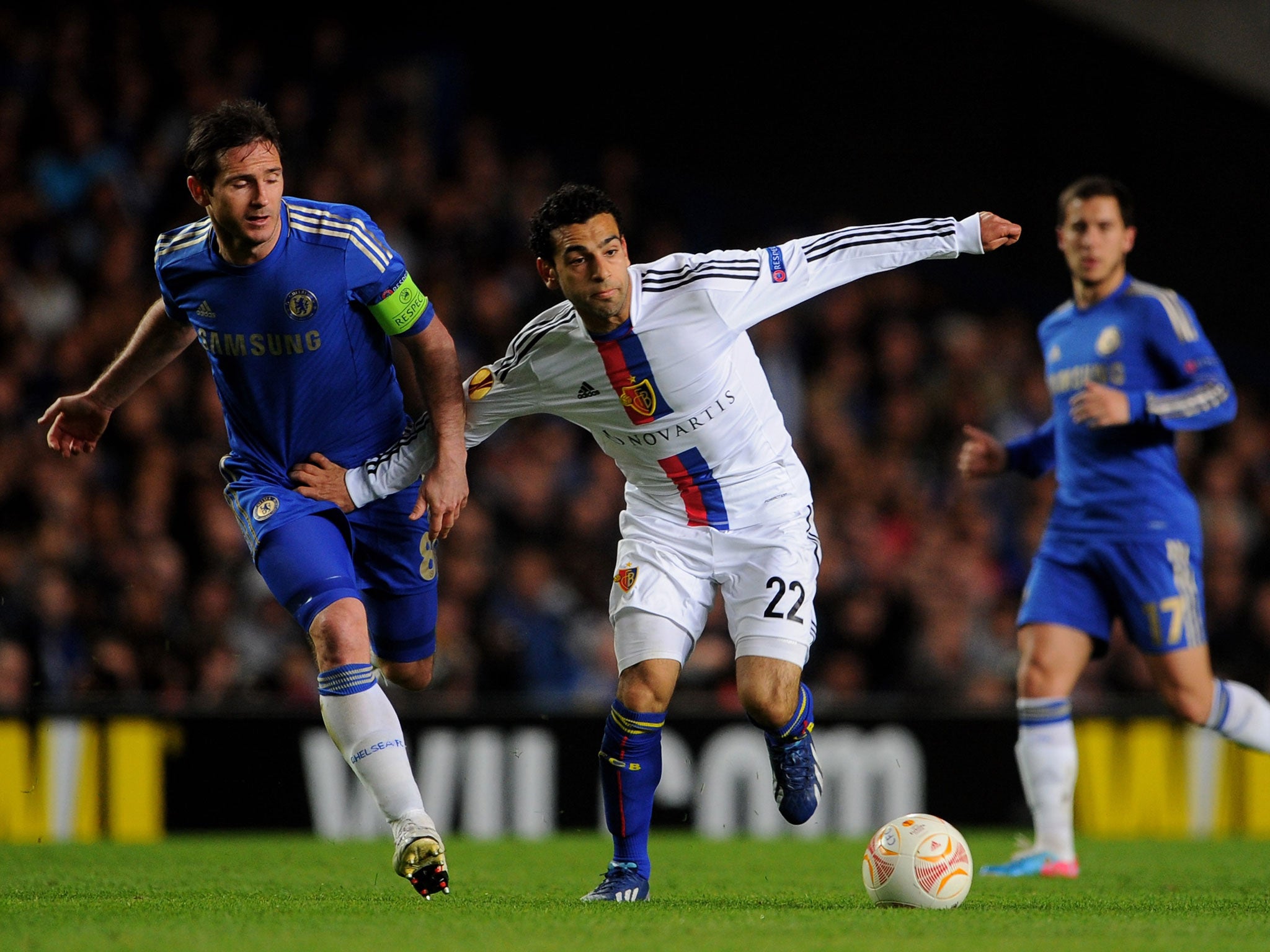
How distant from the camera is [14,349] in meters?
10.6

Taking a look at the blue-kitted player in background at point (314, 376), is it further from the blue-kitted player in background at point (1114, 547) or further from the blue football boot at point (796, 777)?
the blue-kitted player in background at point (1114, 547)

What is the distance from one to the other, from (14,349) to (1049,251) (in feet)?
28.6

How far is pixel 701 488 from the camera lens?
562cm

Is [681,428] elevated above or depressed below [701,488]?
above

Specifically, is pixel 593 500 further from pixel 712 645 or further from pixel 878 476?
pixel 878 476

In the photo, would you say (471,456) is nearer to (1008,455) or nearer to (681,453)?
(1008,455)

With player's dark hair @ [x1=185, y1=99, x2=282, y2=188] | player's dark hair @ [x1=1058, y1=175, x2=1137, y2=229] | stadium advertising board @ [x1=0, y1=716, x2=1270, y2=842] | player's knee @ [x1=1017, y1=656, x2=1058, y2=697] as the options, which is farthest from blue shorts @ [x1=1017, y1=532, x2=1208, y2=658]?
player's dark hair @ [x1=185, y1=99, x2=282, y2=188]

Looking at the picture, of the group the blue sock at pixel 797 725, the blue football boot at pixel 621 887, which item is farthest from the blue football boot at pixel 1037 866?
the blue football boot at pixel 621 887

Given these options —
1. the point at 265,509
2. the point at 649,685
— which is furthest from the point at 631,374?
the point at 265,509

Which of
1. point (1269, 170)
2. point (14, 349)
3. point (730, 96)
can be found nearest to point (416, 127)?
point (730, 96)

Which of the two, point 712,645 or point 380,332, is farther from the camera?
point 712,645

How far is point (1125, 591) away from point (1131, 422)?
0.71m

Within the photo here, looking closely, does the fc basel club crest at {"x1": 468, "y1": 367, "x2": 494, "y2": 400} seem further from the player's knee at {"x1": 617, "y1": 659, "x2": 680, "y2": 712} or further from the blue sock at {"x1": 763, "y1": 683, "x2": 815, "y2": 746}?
the blue sock at {"x1": 763, "y1": 683, "x2": 815, "y2": 746}

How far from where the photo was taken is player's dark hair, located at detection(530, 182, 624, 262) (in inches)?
205
